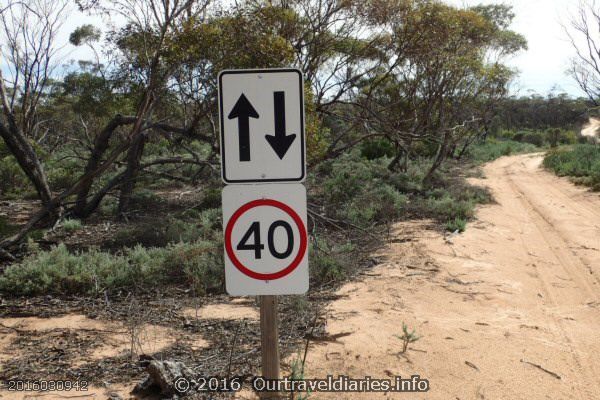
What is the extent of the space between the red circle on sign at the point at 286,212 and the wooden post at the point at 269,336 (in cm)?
19

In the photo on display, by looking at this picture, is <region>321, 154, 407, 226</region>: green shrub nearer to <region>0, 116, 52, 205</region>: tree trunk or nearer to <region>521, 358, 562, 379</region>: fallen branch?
<region>521, 358, 562, 379</region>: fallen branch

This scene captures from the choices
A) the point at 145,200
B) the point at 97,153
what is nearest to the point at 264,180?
the point at 97,153

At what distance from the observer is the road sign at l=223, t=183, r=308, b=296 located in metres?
2.69

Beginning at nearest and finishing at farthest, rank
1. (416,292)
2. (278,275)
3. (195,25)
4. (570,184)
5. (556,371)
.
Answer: (278,275)
(556,371)
(416,292)
(195,25)
(570,184)

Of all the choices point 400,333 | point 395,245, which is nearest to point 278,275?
point 400,333

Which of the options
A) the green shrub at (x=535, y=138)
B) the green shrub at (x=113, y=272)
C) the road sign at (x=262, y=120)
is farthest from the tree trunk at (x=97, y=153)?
the green shrub at (x=535, y=138)

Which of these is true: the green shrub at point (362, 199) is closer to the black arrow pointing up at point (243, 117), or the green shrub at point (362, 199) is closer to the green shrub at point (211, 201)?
the green shrub at point (211, 201)

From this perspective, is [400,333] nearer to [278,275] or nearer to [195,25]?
[278,275]

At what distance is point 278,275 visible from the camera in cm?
271

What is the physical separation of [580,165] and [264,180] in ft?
62.7

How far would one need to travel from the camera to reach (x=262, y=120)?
8.70ft

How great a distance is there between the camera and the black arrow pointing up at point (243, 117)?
8.68ft

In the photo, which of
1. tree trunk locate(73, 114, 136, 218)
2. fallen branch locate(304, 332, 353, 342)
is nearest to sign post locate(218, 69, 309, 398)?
fallen branch locate(304, 332, 353, 342)

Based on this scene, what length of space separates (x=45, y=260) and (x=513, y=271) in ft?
20.8
